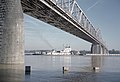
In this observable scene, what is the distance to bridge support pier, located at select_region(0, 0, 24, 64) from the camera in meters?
37.5

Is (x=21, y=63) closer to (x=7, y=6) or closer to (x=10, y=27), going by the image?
(x=10, y=27)

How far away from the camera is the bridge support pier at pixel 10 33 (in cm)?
3753

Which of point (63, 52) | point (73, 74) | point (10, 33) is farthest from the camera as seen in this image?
point (63, 52)

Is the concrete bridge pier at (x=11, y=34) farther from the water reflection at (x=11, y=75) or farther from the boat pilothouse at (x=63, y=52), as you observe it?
the boat pilothouse at (x=63, y=52)

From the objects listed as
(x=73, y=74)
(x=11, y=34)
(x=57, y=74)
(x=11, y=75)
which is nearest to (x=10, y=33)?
(x=11, y=34)

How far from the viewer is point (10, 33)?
37906mm

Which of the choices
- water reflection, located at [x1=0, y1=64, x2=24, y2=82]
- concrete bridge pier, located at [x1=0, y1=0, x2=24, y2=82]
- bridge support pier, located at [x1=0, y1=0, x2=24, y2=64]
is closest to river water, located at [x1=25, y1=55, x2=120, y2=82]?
water reflection, located at [x1=0, y1=64, x2=24, y2=82]

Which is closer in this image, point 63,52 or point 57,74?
point 57,74

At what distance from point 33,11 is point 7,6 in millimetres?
11150

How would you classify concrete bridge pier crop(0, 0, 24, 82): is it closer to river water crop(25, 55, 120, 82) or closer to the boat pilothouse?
river water crop(25, 55, 120, 82)

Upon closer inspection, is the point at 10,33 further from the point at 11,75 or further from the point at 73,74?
the point at 73,74

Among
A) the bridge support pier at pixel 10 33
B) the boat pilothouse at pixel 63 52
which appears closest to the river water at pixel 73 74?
the bridge support pier at pixel 10 33

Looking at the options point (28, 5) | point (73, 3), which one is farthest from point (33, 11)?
point (73, 3)

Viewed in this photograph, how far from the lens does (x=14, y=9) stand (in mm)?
38500
